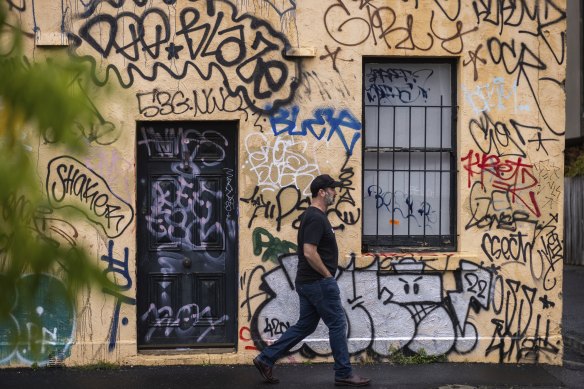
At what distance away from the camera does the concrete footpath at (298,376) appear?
7.11 meters

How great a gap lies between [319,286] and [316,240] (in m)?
0.41

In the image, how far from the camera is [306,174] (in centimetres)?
781

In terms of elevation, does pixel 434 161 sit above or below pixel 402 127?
below

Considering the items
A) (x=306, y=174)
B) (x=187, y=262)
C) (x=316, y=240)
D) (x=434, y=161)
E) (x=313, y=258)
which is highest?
(x=434, y=161)

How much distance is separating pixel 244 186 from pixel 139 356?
6.40 ft

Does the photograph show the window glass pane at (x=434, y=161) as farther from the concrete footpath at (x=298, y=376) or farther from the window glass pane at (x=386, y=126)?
the concrete footpath at (x=298, y=376)

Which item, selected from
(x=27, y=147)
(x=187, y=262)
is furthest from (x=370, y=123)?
(x=27, y=147)

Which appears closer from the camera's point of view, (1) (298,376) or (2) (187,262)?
(1) (298,376)

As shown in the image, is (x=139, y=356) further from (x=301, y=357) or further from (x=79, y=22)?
(x=79, y=22)

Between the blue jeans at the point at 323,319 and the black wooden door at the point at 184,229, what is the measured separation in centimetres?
116

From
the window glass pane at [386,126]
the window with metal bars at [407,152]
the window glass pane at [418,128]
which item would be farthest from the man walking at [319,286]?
the window glass pane at [418,128]

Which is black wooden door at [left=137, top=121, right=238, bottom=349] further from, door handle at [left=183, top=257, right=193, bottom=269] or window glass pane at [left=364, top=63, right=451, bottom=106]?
window glass pane at [left=364, top=63, right=451, bottom=106]

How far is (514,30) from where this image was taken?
7.87 metres

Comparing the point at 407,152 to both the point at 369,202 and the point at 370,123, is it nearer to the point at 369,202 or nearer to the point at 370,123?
the point at 370,123
